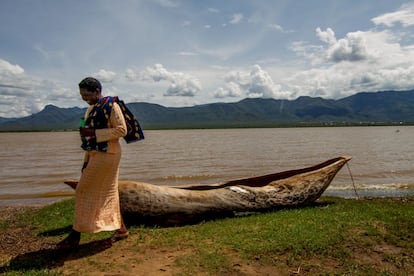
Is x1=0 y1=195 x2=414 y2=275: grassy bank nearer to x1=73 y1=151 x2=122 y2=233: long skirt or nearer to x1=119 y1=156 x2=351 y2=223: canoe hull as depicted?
x1=119 y1=156 x2=351 y2=223: canoe hull

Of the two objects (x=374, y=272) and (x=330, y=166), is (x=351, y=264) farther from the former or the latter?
(x=330, y=166)

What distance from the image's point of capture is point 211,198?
838cm

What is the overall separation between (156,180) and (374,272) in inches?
682

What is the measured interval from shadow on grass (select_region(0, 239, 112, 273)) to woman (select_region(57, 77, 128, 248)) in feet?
0.63

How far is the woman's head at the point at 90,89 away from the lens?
596 centimetres

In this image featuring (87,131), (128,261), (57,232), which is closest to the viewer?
(128,261)

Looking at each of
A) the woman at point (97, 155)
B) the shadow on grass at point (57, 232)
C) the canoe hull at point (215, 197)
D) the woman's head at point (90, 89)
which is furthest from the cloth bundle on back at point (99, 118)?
the shadow on grass at point (57, 232)

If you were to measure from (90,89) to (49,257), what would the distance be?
9.55 ft

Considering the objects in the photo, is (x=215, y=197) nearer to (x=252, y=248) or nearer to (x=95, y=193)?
(x=252, y=248)

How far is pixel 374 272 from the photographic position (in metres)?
5.36

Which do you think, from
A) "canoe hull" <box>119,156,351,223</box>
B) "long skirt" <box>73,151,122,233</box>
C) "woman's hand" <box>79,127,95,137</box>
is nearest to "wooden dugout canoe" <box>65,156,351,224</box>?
"canoe hull" <box>119,156,351,223</box>

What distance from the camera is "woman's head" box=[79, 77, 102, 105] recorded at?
5957 mm

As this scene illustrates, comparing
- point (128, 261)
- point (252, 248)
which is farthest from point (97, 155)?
point (252, 248)

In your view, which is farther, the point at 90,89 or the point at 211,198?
the point at 211,198
